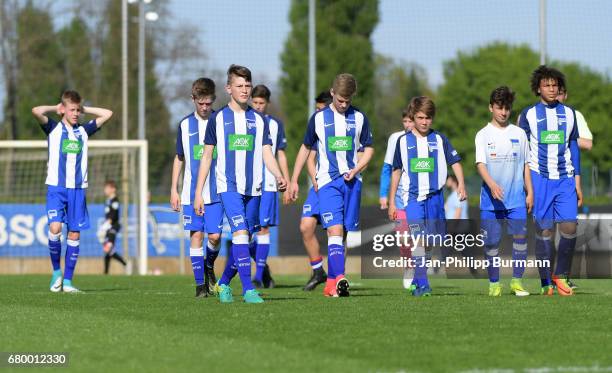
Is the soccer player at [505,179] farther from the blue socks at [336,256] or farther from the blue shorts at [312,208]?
the blue shorts at [312,208]

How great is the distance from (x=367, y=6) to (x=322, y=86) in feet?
23.4

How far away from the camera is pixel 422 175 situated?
12062 mm

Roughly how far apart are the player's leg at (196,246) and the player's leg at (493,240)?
2792 millimetres

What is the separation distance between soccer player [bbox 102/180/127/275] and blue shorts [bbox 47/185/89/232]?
36.4ft

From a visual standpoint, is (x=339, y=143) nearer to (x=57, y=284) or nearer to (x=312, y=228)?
(x=312, y=228)

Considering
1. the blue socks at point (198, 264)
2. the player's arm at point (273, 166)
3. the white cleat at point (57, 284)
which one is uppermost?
the player's arm at point (273, 166)

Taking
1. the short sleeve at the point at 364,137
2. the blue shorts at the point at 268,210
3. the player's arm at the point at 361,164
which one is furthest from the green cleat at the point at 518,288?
the blue shorts at the point at 268,210

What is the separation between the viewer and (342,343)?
735 cm

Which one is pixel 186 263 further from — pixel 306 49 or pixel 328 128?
pixel 306 49

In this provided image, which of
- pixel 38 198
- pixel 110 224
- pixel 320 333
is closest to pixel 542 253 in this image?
pixel 320 333

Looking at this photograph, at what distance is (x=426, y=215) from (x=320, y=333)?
14.2 feet

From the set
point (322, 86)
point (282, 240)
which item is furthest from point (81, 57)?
point (282, 240)

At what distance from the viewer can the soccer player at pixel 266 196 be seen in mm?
13969

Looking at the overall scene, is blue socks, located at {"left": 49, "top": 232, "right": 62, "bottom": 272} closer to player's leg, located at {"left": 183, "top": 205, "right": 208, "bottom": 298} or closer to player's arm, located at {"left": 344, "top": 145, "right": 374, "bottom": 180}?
player's leg, located at {"left": 183, "top": 205, "right": 208, "bottom": 298}
